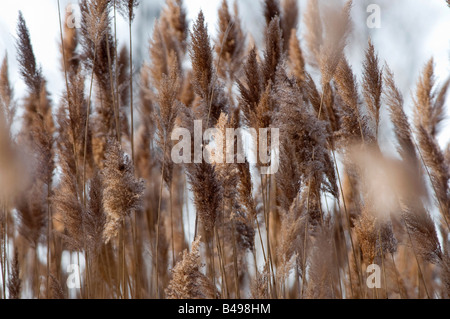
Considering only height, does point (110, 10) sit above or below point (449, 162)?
above

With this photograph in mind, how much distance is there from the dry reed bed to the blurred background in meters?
0.25

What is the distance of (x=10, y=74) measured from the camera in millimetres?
2775

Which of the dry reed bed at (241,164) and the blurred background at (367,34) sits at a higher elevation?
the blurred background at (367,34)

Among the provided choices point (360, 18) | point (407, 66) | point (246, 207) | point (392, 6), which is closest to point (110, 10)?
point (246, 207)

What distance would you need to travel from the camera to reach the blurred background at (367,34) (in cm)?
314

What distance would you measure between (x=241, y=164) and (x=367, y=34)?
244 cm

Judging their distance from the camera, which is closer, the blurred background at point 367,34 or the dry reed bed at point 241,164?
→ the dry reed bed at point 241,164

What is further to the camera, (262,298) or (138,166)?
(138,166)

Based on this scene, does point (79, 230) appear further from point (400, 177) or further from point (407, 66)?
point (407, 66)

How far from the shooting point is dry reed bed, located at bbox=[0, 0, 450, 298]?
1.85m

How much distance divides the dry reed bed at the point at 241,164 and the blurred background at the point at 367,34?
0.83 feet

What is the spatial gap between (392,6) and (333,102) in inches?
130

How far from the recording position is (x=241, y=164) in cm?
202

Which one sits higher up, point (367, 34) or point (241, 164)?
point (367, 34)
